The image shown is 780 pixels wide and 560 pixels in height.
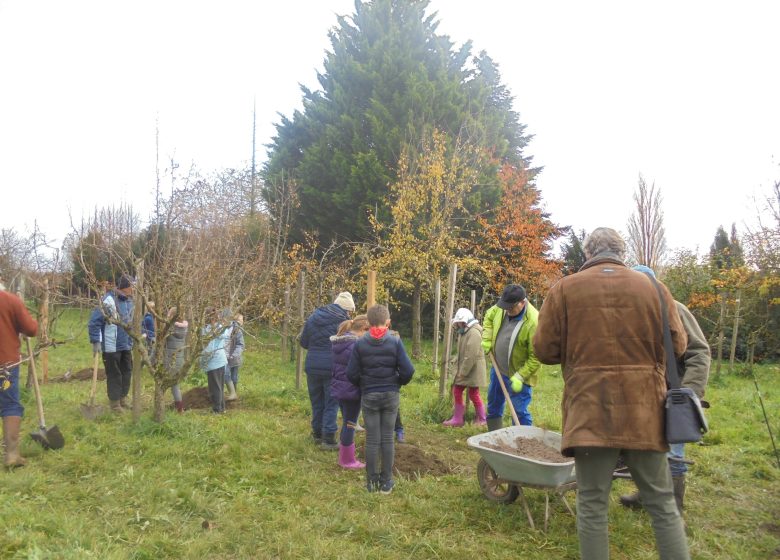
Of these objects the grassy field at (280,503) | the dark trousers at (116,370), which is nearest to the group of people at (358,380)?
the grassy field at (280,503)

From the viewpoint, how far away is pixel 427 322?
66.5ft

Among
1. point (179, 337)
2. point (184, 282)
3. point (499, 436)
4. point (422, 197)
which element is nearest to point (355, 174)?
point (422, 197)

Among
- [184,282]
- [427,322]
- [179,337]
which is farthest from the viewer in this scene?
[427,322]

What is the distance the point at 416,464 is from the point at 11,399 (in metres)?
3.89

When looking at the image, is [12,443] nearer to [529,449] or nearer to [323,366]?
[323,366]

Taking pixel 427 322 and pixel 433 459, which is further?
pixel 427 322

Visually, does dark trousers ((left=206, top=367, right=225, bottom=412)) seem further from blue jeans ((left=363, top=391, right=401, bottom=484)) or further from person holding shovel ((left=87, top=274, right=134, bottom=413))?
blue jeans ((left=363, top=391, right=401, bottom=484))

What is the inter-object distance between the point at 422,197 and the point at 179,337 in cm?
788

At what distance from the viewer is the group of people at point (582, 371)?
281 cm

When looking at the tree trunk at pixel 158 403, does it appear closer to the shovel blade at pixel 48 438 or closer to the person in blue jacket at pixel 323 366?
the shovel blade at pixel 48 438

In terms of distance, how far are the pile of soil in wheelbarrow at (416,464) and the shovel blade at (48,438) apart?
3.43 meters

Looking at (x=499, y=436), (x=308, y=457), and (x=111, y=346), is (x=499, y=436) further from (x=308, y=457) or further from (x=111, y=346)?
(x=111, y=346)

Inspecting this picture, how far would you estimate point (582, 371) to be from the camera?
2912mm

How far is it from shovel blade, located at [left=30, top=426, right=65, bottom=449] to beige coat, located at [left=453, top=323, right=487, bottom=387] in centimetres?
463
